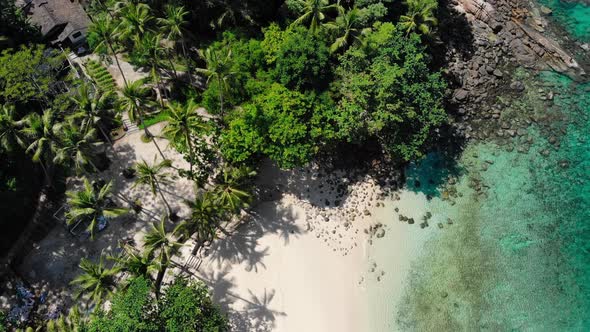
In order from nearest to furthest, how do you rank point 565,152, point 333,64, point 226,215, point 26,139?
point 26,139 < point 226,215 < point 333,64 < point 565,152

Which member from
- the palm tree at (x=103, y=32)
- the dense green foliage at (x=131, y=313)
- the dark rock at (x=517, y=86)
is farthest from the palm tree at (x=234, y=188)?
the dark rock at (x=517, y=86)

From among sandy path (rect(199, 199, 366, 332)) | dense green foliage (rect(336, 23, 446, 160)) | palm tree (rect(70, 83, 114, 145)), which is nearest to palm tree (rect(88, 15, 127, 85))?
palm tree (rect(70, 83, 114, 145))

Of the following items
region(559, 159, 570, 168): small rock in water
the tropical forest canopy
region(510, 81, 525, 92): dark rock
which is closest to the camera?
the tropical forest canopy

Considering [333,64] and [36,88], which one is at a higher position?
[36,88]

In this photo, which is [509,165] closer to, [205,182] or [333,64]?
[333,64]

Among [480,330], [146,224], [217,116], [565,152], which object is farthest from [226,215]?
[565,152]

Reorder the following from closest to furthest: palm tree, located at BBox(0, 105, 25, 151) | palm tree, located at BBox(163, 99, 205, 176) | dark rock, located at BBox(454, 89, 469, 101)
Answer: palm tree, located at BBox(0, 105, 25, 151), palm tree, located at BBox(163, 99, 205, 176), dark rock, located at BBox(454, 89, 469, 101)

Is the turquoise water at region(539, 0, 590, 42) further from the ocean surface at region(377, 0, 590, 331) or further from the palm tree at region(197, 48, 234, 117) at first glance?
the palm tree at region(197, 48, 234, 117)
